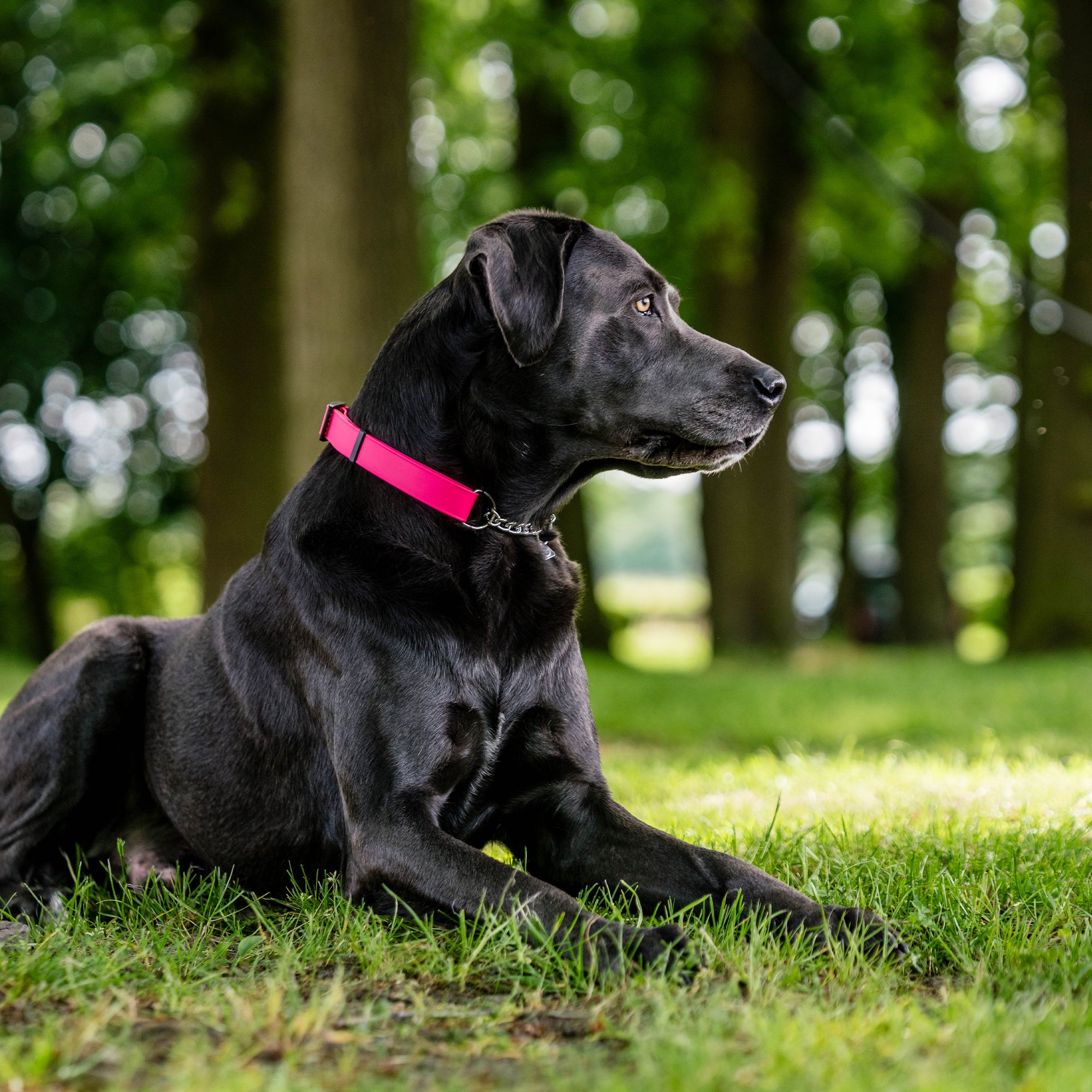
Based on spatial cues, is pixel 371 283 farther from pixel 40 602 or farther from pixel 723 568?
pixel 40 602

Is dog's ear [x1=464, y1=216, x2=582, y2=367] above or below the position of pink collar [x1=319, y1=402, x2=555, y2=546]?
above

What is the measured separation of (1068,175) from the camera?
12.7 m

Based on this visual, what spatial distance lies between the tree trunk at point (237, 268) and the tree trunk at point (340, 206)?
8.26 feet

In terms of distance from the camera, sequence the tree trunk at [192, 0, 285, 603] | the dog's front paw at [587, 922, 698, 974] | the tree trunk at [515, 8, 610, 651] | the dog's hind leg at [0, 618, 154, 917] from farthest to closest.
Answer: the tree trunk at [515, 8, 610, 651], the tree trunk at [192, 0, 285, 603], the dog's hind leg at [0, 618, 154, 917], the dog's front paw at [587, 922, 698, 974]

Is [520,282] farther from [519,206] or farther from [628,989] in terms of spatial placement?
[519,206]

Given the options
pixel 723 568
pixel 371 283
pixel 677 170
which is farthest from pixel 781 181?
pixel 371 283

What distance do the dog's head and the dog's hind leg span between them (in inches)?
63.2

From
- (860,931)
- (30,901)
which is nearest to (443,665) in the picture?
(860,931)

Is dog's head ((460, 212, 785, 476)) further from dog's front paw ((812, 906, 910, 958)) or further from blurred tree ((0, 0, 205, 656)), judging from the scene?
blurred tree ((0, 0, 205, 656))

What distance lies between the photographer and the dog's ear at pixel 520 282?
3.24 metres

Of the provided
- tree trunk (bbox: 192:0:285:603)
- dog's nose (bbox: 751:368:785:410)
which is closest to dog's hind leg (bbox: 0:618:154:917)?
dog's nose (bbox: 751:368:785:410)

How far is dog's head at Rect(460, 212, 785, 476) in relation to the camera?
10.8ft

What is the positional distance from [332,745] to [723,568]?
11739mm

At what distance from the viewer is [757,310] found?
1447 cm
